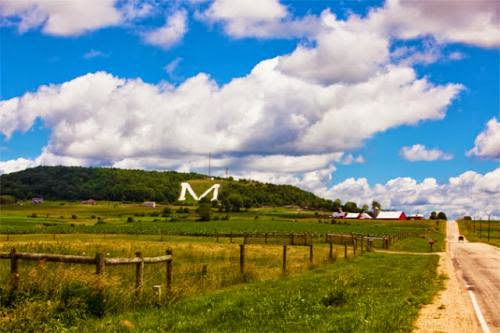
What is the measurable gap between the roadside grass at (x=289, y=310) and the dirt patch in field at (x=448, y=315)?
0.32 m

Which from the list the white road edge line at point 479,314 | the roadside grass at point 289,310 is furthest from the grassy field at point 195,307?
the white road edge line at point 479,314

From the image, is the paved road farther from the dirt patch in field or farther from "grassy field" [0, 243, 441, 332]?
"grassy field" [0, 243, 441, 332]

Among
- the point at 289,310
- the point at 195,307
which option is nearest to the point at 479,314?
the point at 289,310

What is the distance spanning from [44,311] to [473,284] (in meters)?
18.5

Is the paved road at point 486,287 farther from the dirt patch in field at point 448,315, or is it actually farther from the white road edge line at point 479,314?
the dirt patch in field at point 448,315

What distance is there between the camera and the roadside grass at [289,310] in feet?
42.4

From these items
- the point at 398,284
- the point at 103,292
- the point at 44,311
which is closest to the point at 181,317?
the point at 103,292

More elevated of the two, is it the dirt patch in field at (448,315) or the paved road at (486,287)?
the dirt patch in field at (448,315)

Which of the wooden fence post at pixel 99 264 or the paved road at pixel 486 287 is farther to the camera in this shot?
the paved road at pixel 486 287

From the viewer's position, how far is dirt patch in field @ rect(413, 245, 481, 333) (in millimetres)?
13842

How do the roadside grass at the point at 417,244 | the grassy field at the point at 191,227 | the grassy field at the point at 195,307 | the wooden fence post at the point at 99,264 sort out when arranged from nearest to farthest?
the grassy field at the point at 195,307, the wooden fence post at the point at 99,264, the roadside grass at the point at 417,244, the grassy field at the point at 191,227

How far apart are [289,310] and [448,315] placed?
14.3 feet

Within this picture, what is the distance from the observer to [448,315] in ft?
51.9

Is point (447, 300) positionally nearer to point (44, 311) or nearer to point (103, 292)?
point (103, 292)
